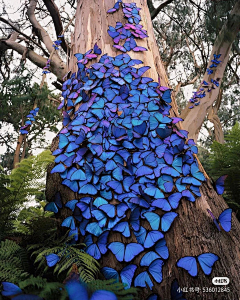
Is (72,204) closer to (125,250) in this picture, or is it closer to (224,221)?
(125,250)

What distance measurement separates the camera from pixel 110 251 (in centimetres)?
94

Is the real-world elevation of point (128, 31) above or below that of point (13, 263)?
above

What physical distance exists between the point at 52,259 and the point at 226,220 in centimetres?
65

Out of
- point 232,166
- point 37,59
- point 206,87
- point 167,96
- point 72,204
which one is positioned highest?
point 37,59

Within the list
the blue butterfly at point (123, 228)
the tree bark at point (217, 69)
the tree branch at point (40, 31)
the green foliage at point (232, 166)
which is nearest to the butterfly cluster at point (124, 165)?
the blue butterfly at point (123, 228)

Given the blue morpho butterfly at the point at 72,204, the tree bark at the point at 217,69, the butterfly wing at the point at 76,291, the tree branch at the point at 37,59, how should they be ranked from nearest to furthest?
the butterfly wing at the point at 76,291 < the blue morpho butterfly at the point at 72,204 < the tree bark at the point at 217,69 < the tree branch at the point at 37,59

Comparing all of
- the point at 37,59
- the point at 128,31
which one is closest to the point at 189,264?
the point at 128,31

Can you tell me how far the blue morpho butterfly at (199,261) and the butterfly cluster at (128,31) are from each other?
111cm

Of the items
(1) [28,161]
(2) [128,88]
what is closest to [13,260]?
(1) [28,161]

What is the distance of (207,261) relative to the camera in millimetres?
855

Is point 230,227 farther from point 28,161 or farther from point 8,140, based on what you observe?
point 8,140

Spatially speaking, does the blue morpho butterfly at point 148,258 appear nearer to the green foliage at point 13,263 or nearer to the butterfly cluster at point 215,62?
the green foliage at point 13,263

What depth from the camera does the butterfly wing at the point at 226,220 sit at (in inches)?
37.7

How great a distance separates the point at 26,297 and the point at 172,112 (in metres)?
1.03
